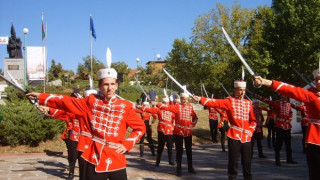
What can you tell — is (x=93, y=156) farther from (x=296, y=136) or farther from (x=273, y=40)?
(x=273, y=40)

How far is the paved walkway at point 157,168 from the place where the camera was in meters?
8.89

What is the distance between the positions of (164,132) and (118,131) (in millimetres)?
6357

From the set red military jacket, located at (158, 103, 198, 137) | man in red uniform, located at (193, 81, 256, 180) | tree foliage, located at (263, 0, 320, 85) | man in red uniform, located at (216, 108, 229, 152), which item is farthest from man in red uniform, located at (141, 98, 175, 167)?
tree foliage, located at (263, 0, 320, 85)

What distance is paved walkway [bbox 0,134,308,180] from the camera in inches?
350

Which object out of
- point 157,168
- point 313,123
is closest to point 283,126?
point 157,168

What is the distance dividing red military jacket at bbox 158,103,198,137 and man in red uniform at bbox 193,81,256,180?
7.48 feet

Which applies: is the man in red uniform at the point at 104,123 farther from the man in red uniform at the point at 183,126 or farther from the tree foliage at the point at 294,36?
the tree foliage at the point at 294,36

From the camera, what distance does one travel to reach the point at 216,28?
39.4 metres

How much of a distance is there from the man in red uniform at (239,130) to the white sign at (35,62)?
22043 mm

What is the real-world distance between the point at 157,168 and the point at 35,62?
19440 mm

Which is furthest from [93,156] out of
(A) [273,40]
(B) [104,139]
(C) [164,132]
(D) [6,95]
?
(D) [6,95]

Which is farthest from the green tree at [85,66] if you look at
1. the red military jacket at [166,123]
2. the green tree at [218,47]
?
the red military jacket at [166,123]

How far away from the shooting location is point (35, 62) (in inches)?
1043

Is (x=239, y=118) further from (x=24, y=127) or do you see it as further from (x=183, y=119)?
(x=24, y=127)
